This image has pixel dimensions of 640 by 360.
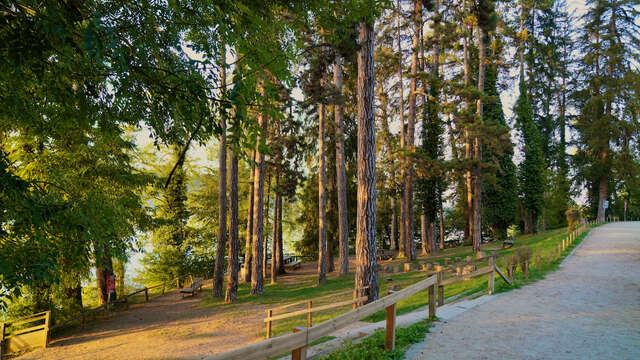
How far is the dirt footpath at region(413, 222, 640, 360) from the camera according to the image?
5379 mm

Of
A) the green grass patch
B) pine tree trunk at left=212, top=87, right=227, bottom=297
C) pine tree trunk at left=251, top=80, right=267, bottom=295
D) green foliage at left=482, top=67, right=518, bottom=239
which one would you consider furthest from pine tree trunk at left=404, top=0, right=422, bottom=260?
the green grass patch

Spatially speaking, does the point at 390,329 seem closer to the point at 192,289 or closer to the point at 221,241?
the point at 221,241

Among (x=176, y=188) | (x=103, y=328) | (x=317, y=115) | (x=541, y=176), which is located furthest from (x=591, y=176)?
(x=103, y=328)

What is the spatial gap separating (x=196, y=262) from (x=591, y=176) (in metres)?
39.1

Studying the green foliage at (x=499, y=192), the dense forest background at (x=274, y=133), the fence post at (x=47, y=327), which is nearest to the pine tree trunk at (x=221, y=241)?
the dense forest background at (x=274, y=133)

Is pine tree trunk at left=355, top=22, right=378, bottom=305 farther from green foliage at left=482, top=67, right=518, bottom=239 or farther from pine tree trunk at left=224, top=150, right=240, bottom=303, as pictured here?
green foliage at left=482, top=67, right=518, bottom=239

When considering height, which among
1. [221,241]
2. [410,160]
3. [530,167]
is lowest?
[221,241]

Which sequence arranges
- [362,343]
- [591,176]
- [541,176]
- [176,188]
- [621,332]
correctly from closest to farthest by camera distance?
[362,343] < [621,332] < [176,188] < [541,176] < [591,176]

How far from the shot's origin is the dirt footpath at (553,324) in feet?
17.6

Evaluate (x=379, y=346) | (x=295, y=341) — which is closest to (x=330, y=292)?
(x=379, y=346)

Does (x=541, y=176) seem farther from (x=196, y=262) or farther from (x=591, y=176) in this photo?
(x=196, y=262)

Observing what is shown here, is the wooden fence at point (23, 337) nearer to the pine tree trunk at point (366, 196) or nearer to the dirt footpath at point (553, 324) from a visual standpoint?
the pine tree trunk at point (366, 196)

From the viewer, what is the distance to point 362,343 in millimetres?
5543

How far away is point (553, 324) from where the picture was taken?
6.95 m
